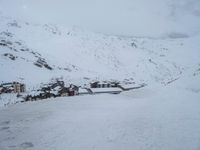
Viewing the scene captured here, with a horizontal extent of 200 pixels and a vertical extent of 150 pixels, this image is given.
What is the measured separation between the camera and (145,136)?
10805 millimetres

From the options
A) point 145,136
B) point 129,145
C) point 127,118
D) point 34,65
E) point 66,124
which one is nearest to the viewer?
point 129,145

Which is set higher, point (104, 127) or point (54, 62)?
point (54, 62)

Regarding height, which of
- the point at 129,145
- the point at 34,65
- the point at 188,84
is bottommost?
the point at 129,145

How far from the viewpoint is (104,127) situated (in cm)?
1230

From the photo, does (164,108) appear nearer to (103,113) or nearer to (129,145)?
(103,113)

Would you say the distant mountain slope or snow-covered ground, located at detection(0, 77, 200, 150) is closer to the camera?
snow-covered ground, located at detection(0, 77, 200, 150)

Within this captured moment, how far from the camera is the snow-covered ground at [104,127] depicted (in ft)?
32.8

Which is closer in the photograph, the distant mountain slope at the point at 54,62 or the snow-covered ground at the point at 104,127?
the snow-covered ground at the point at 104,127

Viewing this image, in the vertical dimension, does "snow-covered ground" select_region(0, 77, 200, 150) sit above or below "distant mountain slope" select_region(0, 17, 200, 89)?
below

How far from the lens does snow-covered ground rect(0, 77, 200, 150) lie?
10000 mm

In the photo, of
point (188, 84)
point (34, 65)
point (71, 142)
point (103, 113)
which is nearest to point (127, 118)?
point (103, 113)

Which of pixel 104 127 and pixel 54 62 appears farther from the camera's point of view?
pixel 54 62

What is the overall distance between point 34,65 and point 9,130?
80031mm

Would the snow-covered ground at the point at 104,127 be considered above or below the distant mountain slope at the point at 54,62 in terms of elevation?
below
